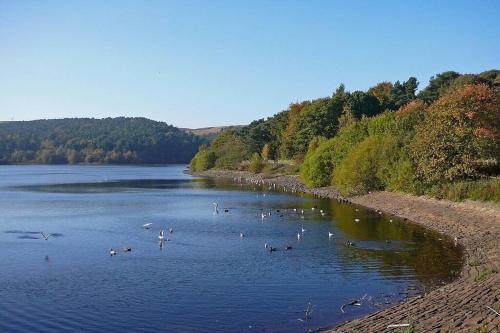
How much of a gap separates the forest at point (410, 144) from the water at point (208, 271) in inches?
272

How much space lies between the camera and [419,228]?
46031mm

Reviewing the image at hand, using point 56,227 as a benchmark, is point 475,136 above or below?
above

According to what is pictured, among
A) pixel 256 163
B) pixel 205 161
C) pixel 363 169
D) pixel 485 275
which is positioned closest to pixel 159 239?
pixel 485 275

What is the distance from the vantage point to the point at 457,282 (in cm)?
2602

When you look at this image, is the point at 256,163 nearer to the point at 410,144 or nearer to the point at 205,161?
the point at 205,161

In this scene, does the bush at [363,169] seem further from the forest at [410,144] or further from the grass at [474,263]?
the grass at [474,263]

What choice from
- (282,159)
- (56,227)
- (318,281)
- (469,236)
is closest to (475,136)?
(469,236)

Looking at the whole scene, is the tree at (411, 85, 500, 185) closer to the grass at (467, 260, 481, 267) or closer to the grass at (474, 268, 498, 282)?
the grass at (467, 260, 481, 267)

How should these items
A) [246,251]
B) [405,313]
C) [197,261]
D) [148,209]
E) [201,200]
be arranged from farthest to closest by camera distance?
[201,200], [148,209], [246,251], [197,261], [405,313]

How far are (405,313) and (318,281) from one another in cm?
809

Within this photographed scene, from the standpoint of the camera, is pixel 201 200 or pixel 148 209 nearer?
pixel 148 209

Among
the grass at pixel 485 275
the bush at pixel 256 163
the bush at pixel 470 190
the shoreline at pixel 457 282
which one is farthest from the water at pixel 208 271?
the bush at pixel 256 163

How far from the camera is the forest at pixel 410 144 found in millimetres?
52625

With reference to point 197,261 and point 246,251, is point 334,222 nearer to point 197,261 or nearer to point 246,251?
point 246,251
